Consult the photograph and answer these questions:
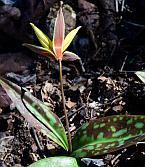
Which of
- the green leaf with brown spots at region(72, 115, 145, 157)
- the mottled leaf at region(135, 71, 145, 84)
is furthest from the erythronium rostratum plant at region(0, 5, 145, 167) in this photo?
the mottled leaf at region(135, 71, 145, 84)

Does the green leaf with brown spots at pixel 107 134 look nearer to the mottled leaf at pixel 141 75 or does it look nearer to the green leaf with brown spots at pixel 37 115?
the green leaf with brown spots at pixel 37 115

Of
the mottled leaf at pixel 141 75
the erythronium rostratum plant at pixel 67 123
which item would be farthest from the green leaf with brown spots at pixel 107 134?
the mottled leaf at pixel 141 75

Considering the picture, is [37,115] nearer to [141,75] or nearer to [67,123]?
[67,123]

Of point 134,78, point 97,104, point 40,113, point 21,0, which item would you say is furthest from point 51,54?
point 21,0

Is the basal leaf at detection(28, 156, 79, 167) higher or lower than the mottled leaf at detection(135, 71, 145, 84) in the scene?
lower

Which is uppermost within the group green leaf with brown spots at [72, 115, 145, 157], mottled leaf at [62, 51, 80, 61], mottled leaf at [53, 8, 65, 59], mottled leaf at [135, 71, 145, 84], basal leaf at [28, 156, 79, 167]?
mottled leaf at [53, 8, 65, 59]

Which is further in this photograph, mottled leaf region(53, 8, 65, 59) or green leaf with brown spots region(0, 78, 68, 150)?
green leaf with brown spots region(0, 78, 68, 150)

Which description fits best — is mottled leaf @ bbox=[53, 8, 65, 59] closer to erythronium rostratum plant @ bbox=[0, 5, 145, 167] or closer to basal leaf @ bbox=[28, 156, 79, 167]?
erythronium rostratum plant @ bbox=[0, 5, 145, 167]

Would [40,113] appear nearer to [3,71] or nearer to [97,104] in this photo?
[97,104]
